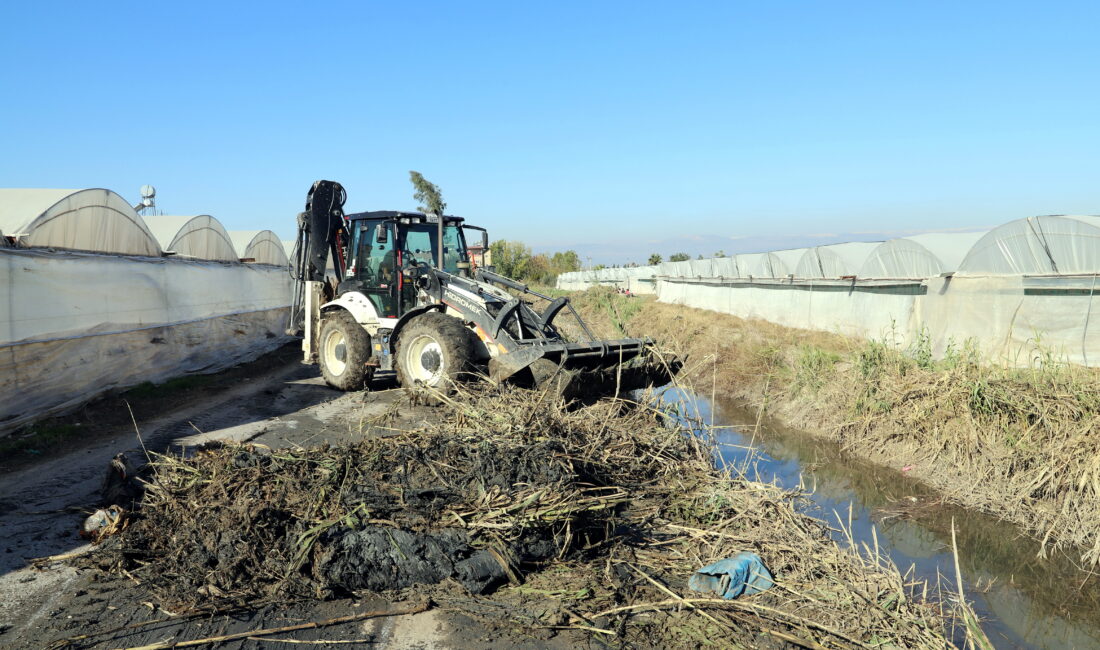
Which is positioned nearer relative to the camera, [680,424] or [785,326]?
[680,424]

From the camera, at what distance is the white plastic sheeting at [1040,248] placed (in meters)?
9.46

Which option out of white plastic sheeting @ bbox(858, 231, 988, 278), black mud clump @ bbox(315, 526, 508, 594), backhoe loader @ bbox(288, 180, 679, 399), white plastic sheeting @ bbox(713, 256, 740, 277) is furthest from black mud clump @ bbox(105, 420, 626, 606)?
white plastic sheeting @ bbox(713, 256, 740, 277)

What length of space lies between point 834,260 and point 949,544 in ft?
43.5

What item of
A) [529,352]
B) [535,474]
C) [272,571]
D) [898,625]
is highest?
[529,352]

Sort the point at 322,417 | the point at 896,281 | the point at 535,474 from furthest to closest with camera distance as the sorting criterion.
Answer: the point at 896,281 < the point at 322,417 < the point at 535,474

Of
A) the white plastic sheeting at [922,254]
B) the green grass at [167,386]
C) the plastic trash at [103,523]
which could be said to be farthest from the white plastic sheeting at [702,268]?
the plastic trash at [103,523]

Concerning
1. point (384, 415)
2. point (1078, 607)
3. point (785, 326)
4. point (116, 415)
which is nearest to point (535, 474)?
point (384, 415)

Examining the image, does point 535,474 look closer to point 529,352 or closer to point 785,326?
point 529,352

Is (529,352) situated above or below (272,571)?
above

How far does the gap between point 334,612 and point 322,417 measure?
4644 millimetres

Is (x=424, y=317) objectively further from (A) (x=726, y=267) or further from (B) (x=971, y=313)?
(A) (x=726, y=267)

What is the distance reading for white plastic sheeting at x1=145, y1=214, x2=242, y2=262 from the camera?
13164 mm

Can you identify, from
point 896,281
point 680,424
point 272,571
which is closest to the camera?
point 272,571

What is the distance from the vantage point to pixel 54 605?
3.65 metres
